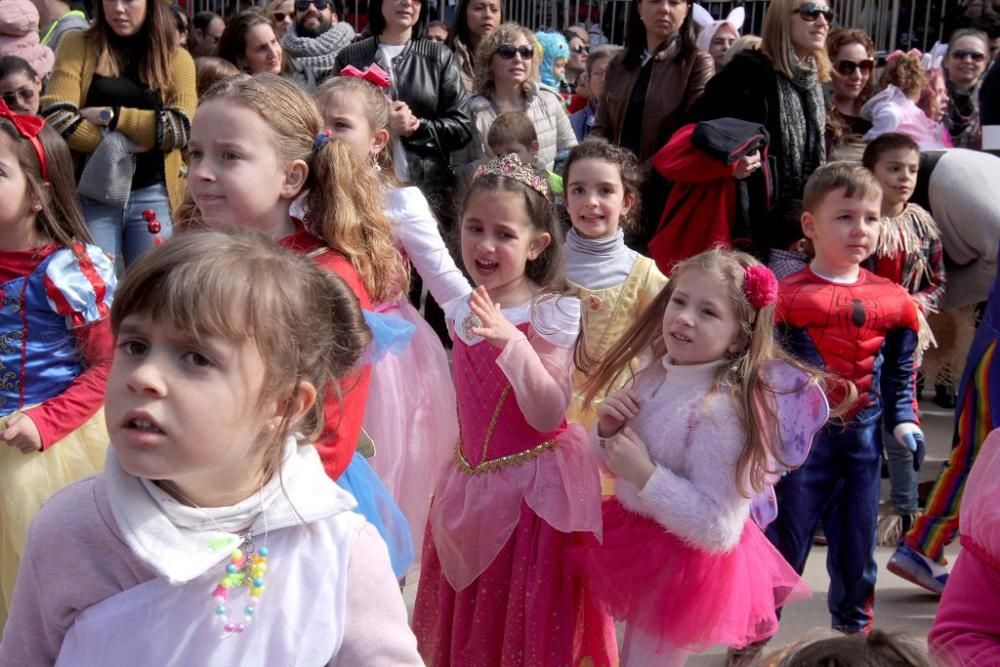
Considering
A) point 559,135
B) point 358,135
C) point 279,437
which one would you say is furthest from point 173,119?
point 279,437

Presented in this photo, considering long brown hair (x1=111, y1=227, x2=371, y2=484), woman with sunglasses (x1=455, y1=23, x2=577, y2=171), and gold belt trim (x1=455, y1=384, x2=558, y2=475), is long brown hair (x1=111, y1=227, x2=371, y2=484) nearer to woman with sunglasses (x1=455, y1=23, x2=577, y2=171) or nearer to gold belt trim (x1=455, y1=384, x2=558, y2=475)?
gold belt trim (x1=455, y1=384, x2=558, y2=475)

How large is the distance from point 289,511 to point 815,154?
3.87m

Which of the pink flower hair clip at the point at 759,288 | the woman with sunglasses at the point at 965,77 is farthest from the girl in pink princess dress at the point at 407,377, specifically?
the woman with sunglasses at the point at 965,77

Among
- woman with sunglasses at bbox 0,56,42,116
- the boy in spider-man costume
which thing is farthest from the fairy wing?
woman with sunglasses at bbox 0,56,42,116

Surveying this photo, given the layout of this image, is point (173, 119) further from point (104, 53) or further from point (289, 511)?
point (289, 511)

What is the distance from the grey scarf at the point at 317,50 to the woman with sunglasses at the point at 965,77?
13.1ft

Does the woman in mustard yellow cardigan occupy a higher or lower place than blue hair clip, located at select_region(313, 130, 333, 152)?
lower

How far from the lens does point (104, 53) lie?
522 cm

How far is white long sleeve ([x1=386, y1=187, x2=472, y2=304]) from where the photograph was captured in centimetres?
382

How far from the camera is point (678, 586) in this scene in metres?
2.92

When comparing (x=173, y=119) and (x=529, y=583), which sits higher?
(x=173, y=119)

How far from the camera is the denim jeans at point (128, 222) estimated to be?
5.21 metres

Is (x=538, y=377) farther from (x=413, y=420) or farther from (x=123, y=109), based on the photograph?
(x=123, y=109)

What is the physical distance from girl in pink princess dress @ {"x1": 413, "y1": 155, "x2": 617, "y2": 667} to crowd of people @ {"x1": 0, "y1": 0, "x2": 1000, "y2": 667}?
0.03ft
